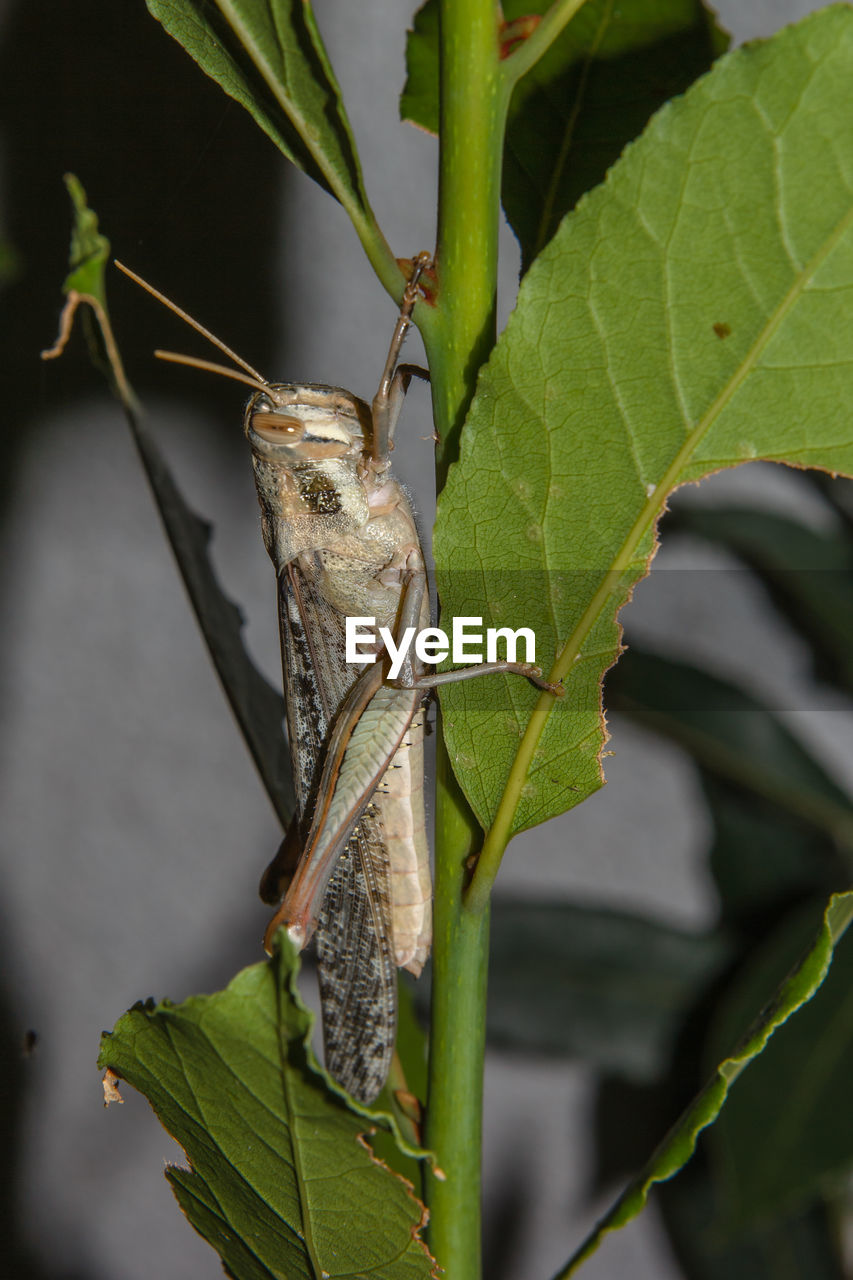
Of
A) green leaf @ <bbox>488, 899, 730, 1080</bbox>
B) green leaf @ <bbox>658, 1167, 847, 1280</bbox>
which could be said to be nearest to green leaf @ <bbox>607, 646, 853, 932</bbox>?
green leaf @ <bbox>488, 899, 730, 1080</bbox>

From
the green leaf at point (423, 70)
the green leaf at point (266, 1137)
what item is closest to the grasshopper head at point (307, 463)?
the green leaf at point (423, 70)

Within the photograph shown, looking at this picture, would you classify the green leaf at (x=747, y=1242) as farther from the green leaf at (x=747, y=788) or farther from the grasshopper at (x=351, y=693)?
the grasshopper at (x=351, y=693)

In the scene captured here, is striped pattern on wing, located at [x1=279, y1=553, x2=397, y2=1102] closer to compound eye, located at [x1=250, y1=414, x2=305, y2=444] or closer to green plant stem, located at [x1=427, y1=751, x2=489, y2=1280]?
compound eye, located at [x1=250, y1=414, x2=305, y2=444]

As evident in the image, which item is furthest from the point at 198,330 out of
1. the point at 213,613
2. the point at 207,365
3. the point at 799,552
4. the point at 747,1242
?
the point at 747,1242

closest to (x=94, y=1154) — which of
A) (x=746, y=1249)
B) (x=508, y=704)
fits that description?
(x=746, y=1249)

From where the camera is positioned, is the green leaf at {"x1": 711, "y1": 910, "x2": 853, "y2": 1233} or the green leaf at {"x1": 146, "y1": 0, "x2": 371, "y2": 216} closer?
the green leaf at {"x1": 146, "y1": 0, "x2": 371, "y2": 216}

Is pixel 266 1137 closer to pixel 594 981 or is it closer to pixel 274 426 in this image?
pixel 274 426

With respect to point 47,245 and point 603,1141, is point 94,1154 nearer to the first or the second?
point 603,1141
